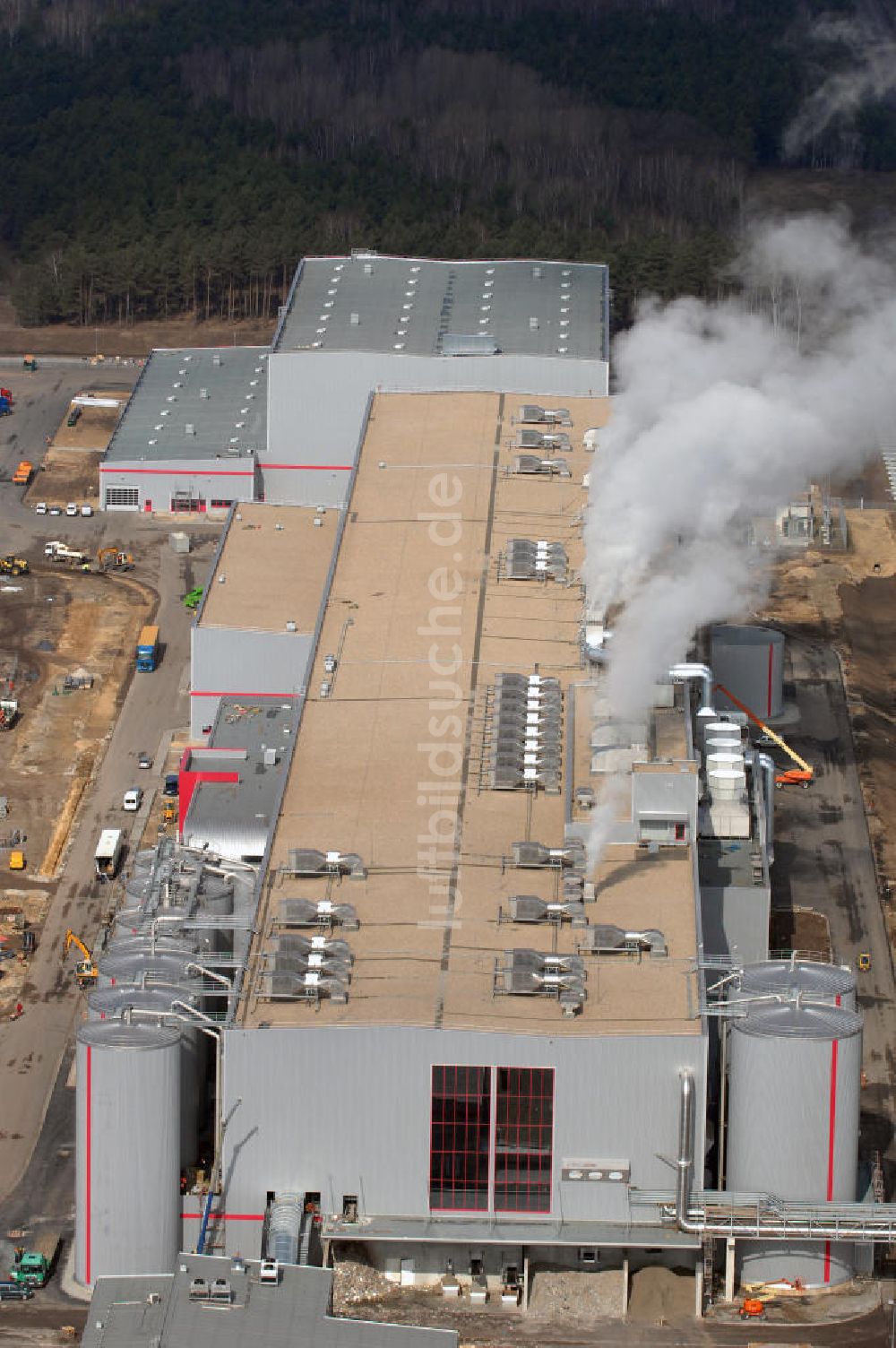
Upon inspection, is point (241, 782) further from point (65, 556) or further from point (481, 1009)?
point (65, 556)

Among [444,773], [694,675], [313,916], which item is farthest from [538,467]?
[313,916]

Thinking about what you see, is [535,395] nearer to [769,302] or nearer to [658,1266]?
[769,302]

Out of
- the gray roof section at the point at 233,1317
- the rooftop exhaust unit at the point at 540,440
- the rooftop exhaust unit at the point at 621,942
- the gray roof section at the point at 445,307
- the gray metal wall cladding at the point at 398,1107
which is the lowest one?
the gray roof section at the point at 233,1317

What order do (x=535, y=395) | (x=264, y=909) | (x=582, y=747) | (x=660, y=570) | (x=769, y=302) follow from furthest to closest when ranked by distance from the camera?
(x=769, y=302) < (x=535, y=395) < (x=660, y=570) < (x=582, y=747) < (x=264, y=909)

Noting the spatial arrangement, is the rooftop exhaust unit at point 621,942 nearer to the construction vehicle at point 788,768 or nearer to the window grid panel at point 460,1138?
the window grid panel at point 460,1138

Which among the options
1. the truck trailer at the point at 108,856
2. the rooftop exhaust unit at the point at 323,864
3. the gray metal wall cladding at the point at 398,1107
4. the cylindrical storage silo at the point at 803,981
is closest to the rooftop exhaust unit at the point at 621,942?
the cylindrical storage silo at the point at 803,981

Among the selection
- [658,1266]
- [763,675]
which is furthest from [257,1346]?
[763,675]
